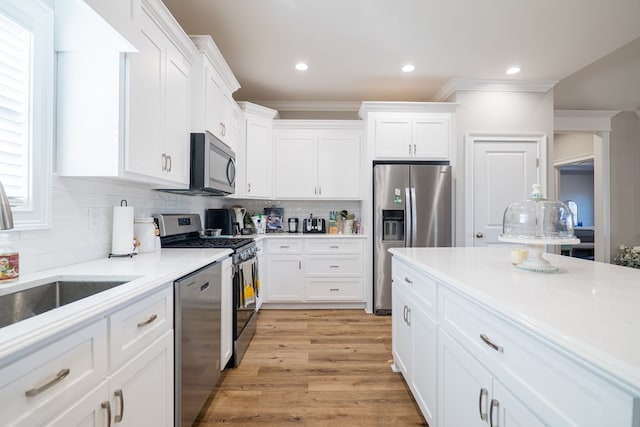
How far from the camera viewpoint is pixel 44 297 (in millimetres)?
1211

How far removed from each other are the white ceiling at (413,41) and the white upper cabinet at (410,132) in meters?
0.36

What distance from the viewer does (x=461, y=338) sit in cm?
120

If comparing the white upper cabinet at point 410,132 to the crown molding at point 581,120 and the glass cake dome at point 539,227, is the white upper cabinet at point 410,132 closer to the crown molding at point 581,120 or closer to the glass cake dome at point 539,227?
the glass cake dome at point 539,227

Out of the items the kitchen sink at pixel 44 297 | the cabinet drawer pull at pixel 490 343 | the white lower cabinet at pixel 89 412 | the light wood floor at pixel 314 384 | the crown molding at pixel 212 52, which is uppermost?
the crown molding at pixel 212 52

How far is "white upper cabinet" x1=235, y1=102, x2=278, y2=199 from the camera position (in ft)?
12.0

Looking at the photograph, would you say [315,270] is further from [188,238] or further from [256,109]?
[256,109]

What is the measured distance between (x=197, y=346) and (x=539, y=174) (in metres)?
4.00

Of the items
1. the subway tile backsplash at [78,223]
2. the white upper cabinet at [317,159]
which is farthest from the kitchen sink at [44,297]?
the white upper cabinet at [317,159]

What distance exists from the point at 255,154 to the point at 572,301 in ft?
11.2

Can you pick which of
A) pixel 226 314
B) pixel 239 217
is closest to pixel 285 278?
pixel 239 217

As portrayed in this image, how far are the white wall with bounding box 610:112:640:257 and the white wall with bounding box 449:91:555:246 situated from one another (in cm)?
211

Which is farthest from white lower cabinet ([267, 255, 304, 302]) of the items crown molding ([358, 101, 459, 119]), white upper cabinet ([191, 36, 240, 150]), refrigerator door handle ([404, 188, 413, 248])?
crown molding ([358, 101, 459, 119])

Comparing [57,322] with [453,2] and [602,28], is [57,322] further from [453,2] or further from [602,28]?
[602,28]

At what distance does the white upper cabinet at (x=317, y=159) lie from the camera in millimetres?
3891
